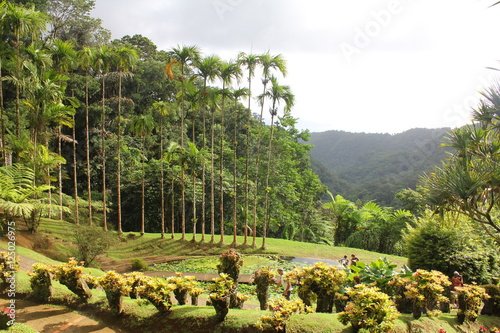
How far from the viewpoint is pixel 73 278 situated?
7012 mm

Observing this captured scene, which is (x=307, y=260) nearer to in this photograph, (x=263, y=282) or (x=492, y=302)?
(x=492, y=302)

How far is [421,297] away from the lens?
6484 mm

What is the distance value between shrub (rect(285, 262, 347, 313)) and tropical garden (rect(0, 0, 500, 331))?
0.03 metres

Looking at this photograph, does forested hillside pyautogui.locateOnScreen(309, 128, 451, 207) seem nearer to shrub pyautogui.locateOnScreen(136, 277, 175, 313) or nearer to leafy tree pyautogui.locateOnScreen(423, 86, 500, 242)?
leafy tree pyautogui.locateOnScreen(423, 86, 500, 242)

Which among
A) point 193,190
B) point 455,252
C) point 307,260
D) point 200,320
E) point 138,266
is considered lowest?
point 307,260

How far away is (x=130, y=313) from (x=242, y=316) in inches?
97.8

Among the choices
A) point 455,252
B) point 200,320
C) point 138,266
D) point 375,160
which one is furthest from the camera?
point 375,160

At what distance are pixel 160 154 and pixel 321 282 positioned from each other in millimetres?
21199

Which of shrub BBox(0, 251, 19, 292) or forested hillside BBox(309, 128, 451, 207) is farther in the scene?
forested hillside BBox(309, 128, 451, 207)

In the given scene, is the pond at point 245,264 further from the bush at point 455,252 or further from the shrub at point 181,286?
the shrub at point 181,286

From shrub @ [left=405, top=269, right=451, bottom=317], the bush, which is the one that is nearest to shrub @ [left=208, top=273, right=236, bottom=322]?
shrub @ [left=405, top=269, right=451, bottom=317]

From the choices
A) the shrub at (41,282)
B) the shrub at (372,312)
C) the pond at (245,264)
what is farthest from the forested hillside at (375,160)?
the shrub at (41,282)

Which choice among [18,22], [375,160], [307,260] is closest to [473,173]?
[307,260]

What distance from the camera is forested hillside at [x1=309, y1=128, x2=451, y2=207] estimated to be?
2326 inches
